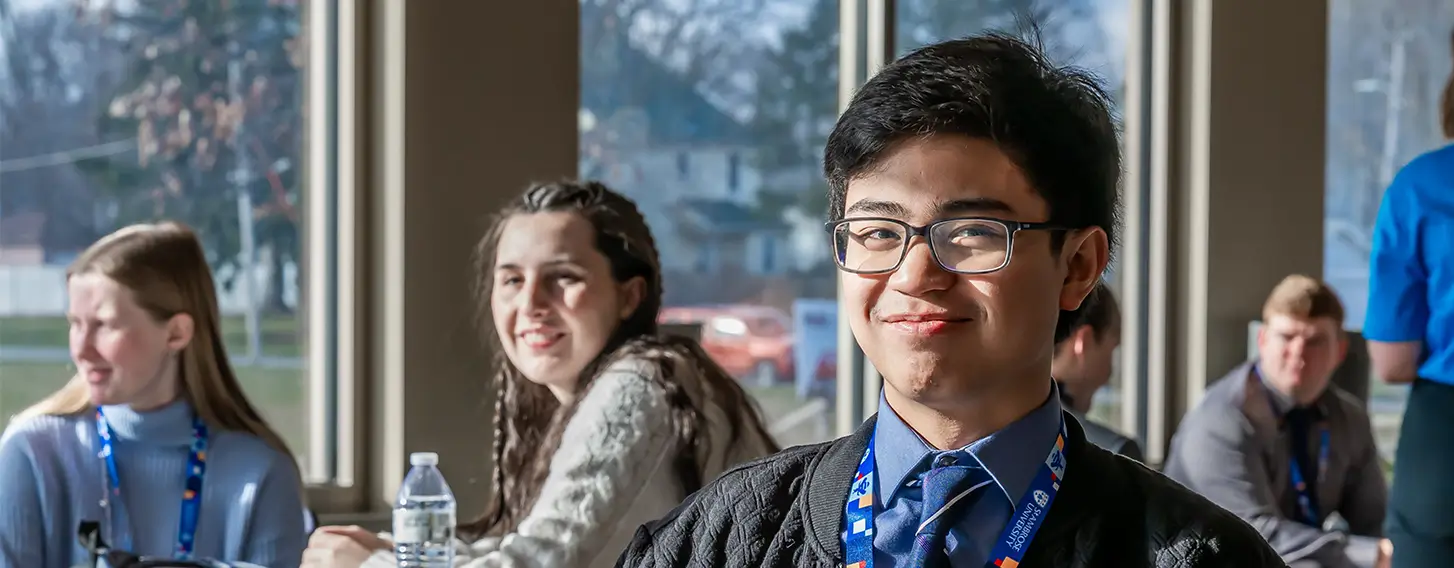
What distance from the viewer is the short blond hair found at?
164 inches

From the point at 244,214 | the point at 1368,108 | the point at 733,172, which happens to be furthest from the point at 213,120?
the point at 1368,108

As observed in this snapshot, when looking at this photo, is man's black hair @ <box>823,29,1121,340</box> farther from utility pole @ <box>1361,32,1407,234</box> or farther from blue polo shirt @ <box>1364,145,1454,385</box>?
utility pole @ <box>1361,32,1407,234</box>

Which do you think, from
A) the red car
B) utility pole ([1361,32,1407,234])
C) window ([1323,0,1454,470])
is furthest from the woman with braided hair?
utility pole ([1361,32,1407,234])

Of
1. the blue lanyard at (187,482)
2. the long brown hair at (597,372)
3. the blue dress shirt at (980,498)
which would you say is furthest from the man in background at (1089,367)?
the blue dress shirt at (980,498)

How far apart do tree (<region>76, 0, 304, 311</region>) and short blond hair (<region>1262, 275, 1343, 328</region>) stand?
271cm

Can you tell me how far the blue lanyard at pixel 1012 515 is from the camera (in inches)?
43.2

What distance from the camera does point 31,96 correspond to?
12.8ft

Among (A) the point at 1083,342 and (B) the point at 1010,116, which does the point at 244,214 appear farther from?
(B) the point at 1010,116

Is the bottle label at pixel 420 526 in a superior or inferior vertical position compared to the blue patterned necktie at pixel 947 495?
inferior

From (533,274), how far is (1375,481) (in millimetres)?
2647

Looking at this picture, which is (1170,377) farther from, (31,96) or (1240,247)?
(31,96)

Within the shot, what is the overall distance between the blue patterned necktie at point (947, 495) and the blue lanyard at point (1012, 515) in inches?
1.3

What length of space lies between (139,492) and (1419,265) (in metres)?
2.56

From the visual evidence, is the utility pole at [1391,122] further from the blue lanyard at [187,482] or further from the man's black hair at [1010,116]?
the man's black hair at [1010,116]
